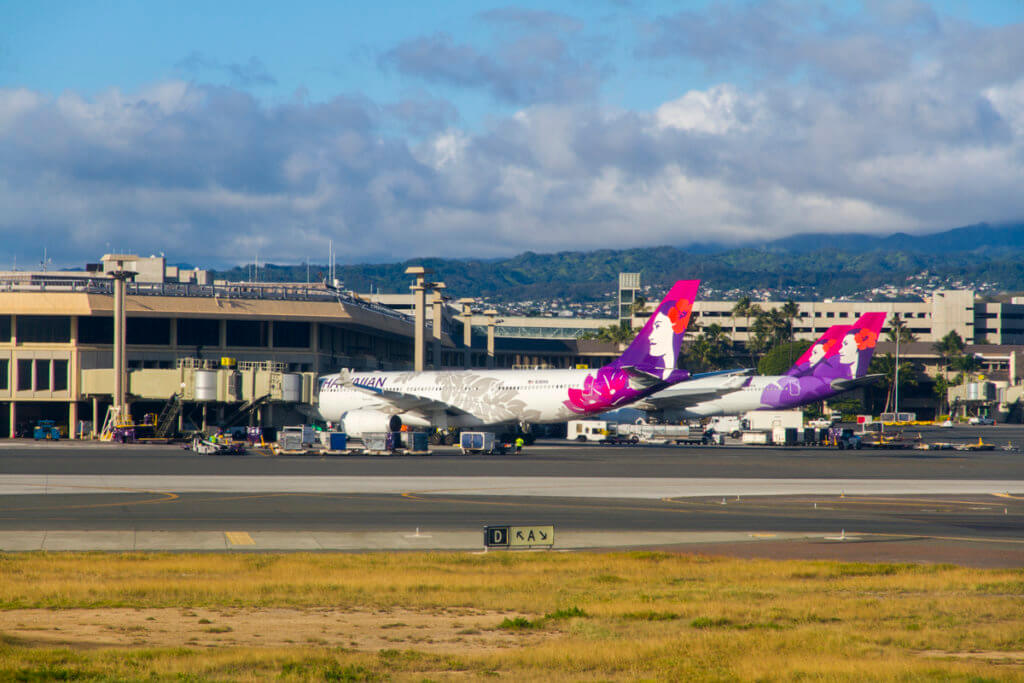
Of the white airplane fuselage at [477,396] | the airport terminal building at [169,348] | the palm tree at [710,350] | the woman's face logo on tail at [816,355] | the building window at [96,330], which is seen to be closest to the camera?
the white airplane fuselage at [477,396]

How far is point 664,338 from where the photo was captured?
6762 centimetres

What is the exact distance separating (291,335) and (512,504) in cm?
6426

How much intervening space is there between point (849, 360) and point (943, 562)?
61.1 metres

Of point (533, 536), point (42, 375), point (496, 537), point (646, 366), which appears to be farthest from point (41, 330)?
point (496, 537)

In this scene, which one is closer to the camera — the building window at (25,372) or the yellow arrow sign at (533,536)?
the yellow arrow sign at (533,536)

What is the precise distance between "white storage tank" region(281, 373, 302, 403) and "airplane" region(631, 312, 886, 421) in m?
26.1

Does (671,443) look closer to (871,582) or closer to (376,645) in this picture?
(871,582)

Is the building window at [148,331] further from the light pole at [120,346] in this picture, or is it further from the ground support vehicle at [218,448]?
the ground support vehicle at [218,448]

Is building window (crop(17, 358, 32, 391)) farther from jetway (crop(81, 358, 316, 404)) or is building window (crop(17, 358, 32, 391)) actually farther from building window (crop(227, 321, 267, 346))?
building window (crop(227, 321, 267, 346))

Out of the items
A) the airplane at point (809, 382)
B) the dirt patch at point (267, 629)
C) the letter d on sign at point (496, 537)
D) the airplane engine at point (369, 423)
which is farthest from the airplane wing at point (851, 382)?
the dirt patch at point (267, 629)

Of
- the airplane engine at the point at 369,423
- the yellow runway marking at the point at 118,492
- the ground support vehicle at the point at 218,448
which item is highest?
the airplane engine at the point at 369,423

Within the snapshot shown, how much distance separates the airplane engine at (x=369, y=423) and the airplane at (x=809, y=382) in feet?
75.2

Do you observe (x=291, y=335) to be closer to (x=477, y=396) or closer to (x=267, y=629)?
(x=477, y=396)

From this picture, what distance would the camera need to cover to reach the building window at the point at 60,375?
281 feet
